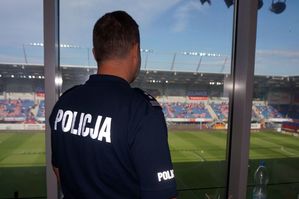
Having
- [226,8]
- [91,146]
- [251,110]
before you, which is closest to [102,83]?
[91,146]

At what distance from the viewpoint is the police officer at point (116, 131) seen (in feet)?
2.34

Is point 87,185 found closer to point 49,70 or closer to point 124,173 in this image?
point 124,173

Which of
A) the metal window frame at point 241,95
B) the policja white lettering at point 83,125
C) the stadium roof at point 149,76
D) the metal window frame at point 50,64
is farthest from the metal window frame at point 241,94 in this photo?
the policja white lettering at point 83,125

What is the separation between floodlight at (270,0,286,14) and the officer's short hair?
239 centimetres

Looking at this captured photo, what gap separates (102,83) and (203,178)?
904 centimetres

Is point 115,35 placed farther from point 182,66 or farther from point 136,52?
point 182,66

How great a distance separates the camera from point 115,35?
74cm

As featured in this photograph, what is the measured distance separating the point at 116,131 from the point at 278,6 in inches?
104

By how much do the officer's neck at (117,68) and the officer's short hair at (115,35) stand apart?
2 centimetres

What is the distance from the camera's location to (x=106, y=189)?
763 mm

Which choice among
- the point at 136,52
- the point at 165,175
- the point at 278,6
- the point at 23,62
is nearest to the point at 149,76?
the point at 23,62

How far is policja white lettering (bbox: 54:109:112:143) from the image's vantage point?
0.74m

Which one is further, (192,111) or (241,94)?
(192,111)

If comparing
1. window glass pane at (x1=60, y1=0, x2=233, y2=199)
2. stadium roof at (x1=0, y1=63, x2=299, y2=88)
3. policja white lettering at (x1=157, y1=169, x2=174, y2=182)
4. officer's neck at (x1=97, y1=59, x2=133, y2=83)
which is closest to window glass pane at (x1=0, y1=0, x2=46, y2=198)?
stadium roof at (x1=0, y1=63, x2=299, y2=88)
